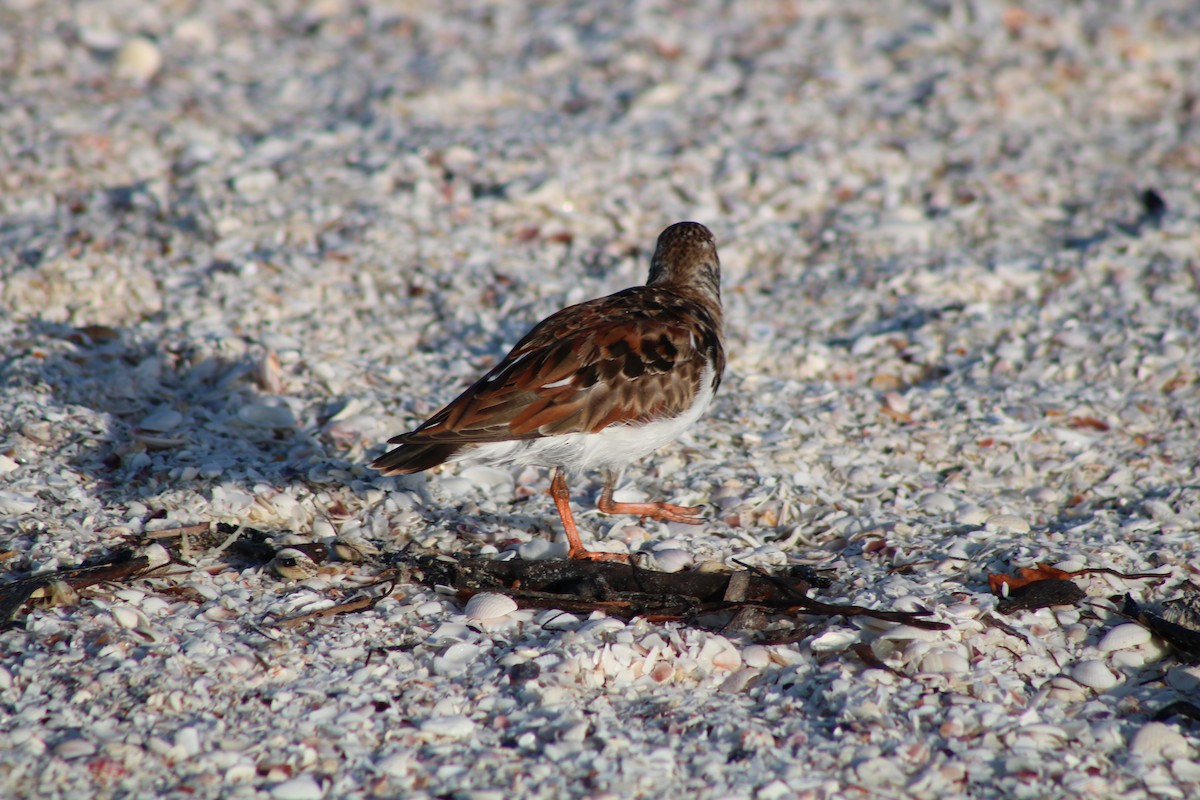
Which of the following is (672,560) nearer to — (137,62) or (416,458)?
(416,458)

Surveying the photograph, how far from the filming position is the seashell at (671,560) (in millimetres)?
4336

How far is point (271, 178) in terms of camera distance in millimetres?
7277

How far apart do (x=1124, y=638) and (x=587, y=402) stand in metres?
2.01

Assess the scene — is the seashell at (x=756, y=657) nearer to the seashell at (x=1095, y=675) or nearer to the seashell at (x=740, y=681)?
the seashell at (x=740, y=681)

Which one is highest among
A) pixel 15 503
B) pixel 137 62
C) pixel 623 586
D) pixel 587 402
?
pixel 137 62

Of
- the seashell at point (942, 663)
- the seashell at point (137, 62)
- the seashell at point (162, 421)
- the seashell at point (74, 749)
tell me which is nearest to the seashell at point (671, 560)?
the seashell at point (942, 663)

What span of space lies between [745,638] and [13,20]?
8312mm

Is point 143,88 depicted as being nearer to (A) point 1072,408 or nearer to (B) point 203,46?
(B) point 203,46

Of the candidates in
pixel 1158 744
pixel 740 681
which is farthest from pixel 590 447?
pixel 1158 744

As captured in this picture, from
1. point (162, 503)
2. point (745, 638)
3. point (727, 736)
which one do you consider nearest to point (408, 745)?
point (727, 736)

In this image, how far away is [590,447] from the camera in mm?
4352

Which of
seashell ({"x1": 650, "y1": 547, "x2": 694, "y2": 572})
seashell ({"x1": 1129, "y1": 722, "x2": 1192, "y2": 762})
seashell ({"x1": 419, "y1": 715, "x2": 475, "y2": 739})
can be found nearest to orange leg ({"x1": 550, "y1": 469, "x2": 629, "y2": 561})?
seashell ({"x1": 650, "y1": 547, "x2": 694, "y2": 572})

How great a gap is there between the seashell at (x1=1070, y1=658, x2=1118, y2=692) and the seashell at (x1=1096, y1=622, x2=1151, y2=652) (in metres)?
0.09

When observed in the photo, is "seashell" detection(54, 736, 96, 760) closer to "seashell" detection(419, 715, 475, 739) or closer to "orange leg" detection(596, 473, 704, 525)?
"seashell" detection(419, 715, 475, 739)
